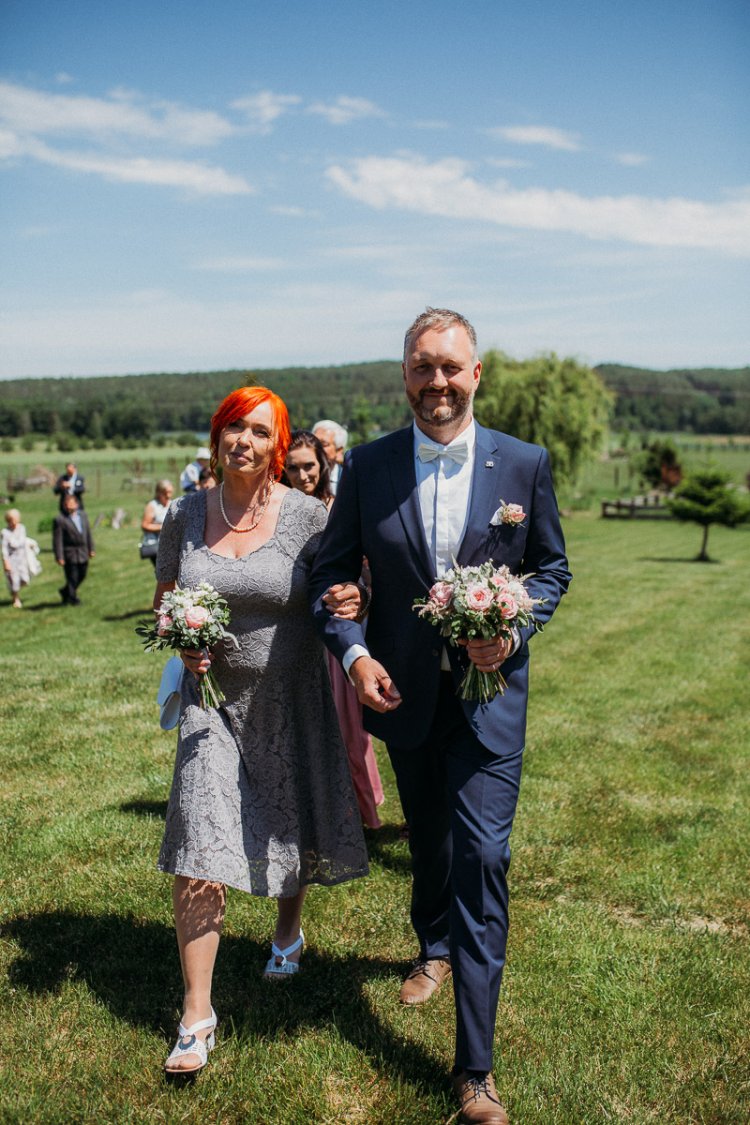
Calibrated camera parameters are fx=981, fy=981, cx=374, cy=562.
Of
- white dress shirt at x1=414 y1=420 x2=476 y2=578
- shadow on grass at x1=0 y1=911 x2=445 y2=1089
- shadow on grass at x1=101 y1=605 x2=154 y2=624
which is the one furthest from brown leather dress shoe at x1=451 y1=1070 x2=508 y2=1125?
shadow on grass at x1=101 y1=605 x2=154 y2=624

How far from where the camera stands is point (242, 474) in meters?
3.98

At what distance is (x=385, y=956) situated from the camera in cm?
448

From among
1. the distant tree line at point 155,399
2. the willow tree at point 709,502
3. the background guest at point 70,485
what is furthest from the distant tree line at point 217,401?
the background guest at point 70,485

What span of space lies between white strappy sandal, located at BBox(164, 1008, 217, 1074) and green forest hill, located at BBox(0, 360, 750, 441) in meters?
55.0

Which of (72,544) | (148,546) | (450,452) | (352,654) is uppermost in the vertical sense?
(450,452)

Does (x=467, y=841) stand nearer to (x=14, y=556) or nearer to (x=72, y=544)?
(x=72, y=544)

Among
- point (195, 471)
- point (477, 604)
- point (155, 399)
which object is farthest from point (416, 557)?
point (155, 399)

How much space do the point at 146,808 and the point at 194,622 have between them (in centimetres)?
317

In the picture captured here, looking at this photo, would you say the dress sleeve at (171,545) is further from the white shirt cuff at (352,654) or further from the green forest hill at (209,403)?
the green forest hill at (209,403)

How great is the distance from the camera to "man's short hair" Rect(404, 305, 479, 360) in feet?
12.0

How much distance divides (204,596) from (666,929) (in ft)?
9.36

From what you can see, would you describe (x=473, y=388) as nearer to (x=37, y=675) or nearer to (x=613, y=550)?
(x=37, y=675)

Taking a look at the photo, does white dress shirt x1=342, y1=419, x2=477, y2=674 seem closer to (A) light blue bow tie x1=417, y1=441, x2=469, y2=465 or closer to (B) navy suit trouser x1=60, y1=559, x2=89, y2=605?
(A) light blue bow tie x1=417, y1=441, x2=469, y2=465

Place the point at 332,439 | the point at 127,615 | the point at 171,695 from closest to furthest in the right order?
the point at 171,695 < the point at 332,439 < the point at 127,615
